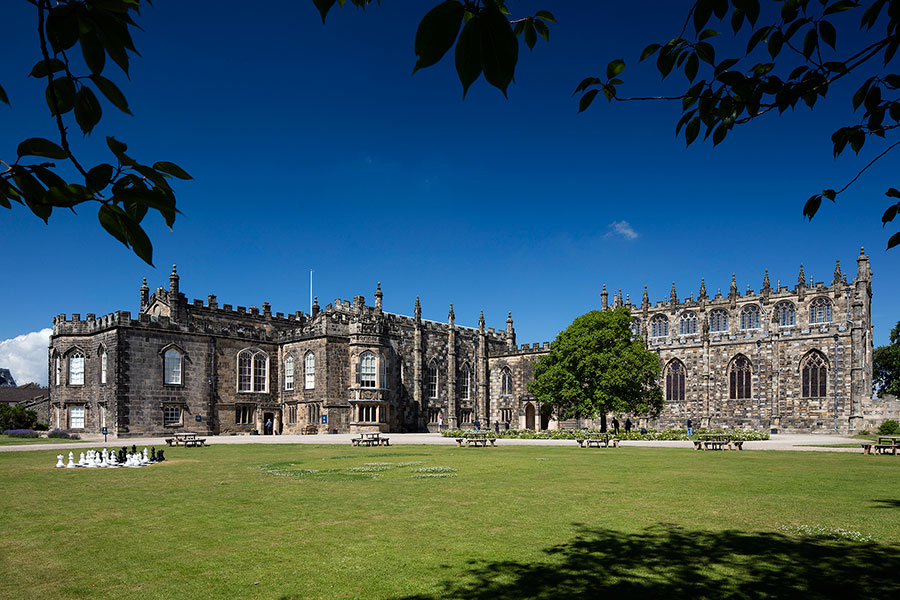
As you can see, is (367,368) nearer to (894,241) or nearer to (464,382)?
(464,382)

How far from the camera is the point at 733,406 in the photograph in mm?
61438

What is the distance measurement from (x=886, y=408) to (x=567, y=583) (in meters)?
56.5

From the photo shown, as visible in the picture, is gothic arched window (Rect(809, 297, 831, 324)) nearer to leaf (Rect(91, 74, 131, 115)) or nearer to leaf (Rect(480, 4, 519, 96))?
leaf (Rect(480, 4, 519, 96))

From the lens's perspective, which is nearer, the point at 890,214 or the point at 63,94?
the point at 63,94

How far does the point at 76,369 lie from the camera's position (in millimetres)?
48562

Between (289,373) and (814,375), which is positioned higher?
(289,373)

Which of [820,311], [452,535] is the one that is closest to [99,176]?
[452,535]

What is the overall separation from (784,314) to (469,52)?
7060 cm

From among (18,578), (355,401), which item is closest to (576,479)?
(18,578)

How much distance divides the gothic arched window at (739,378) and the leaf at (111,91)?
6571cm

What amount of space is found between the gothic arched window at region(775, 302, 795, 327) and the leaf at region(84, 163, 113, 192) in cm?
6997

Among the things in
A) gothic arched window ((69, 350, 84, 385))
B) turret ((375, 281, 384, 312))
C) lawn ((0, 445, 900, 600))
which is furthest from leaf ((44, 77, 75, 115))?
turret ((375, 281, 384, 312))

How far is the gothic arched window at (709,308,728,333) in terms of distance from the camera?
6825cm

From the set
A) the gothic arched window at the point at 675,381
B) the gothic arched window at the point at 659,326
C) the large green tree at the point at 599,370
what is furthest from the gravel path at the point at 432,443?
the gothic arched window at the point at 659,326
